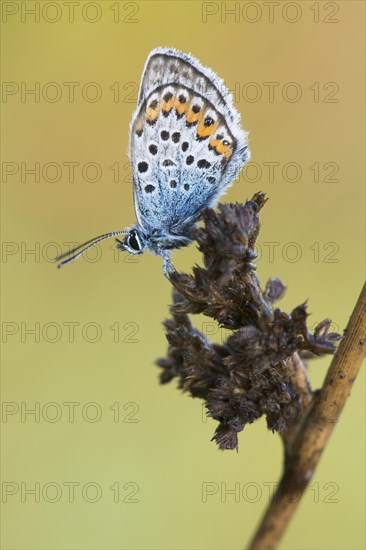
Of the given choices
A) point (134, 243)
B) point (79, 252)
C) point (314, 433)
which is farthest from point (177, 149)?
point (314, 433)

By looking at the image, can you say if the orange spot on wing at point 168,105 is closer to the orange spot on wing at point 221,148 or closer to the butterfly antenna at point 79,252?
the orange spot on wing at point 221,148

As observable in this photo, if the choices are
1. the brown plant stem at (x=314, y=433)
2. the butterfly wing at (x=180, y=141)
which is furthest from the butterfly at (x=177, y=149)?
the brown plant stem at (x=314, y=433)

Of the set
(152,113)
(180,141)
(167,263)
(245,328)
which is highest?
(152,113)

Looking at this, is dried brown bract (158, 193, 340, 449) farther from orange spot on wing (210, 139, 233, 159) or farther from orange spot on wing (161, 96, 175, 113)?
orange spot on wing (161, 96, 175, 113)

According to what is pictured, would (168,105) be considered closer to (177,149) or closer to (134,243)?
(177,149)

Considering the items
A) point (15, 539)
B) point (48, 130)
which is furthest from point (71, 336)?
point (48, 130)

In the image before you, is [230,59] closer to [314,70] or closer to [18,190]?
[314,70]

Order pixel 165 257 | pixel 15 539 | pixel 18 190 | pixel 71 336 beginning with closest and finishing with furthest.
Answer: pixel 165 257, pixel 15 539, pixel 71 336, pixel 18 190
